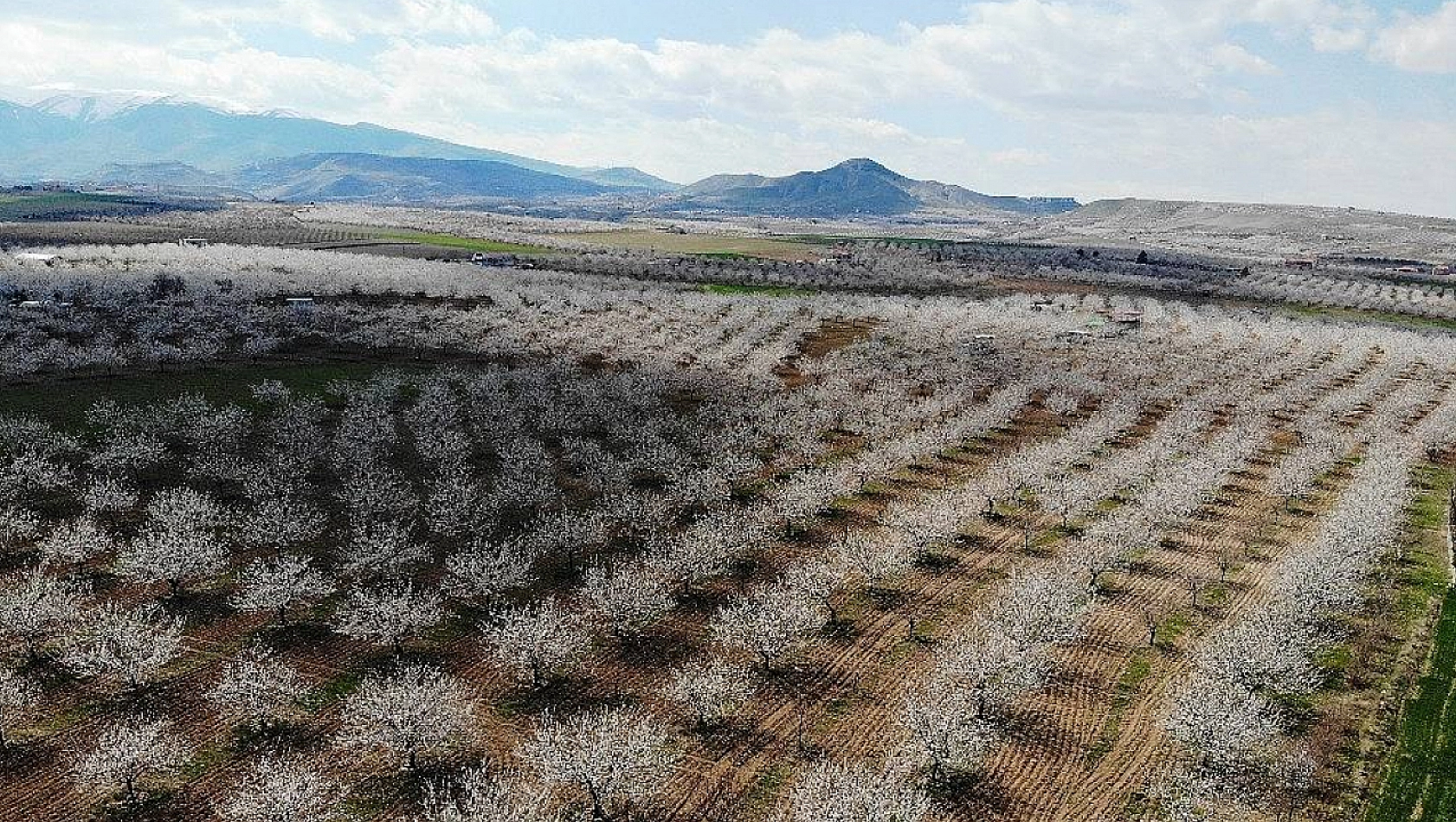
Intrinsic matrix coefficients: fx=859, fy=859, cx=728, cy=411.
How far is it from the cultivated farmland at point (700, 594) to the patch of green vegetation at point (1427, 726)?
26 cm

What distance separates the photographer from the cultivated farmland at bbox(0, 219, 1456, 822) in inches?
1547

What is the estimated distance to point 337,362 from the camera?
375ft

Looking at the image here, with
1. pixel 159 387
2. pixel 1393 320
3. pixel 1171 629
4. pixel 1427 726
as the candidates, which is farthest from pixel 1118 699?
pixel 1393 320

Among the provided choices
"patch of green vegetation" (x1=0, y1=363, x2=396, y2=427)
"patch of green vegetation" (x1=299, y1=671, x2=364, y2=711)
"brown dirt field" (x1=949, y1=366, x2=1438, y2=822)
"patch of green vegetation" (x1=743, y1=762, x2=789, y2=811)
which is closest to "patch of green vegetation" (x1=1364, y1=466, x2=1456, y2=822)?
"brown dirt field" (x1=949, y1=366, x2=1438, y2=822)

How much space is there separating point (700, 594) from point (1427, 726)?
39956mm

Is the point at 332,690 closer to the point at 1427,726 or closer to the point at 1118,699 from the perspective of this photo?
the point at 1118,699

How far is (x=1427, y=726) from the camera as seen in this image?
143 feet

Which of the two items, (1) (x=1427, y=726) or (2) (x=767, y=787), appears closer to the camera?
(2) (x=767, y=787)

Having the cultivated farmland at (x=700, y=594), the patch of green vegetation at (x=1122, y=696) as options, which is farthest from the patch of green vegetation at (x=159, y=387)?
the patch of green vegetation at (x=1122, y=696)

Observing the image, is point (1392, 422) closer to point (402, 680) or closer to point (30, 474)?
point (402, 680)

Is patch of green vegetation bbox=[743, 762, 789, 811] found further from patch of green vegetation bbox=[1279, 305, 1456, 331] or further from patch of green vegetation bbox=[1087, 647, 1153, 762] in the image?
patch of green vegetation bbox=[1279, 305, 1456, 331]

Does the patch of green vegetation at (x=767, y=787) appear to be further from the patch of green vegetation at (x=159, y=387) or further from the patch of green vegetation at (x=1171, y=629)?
the patch of green vegetation at (x=159, y=387)

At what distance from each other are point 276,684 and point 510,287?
145 metres

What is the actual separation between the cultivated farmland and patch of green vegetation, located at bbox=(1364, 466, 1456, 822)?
0.26 meters
